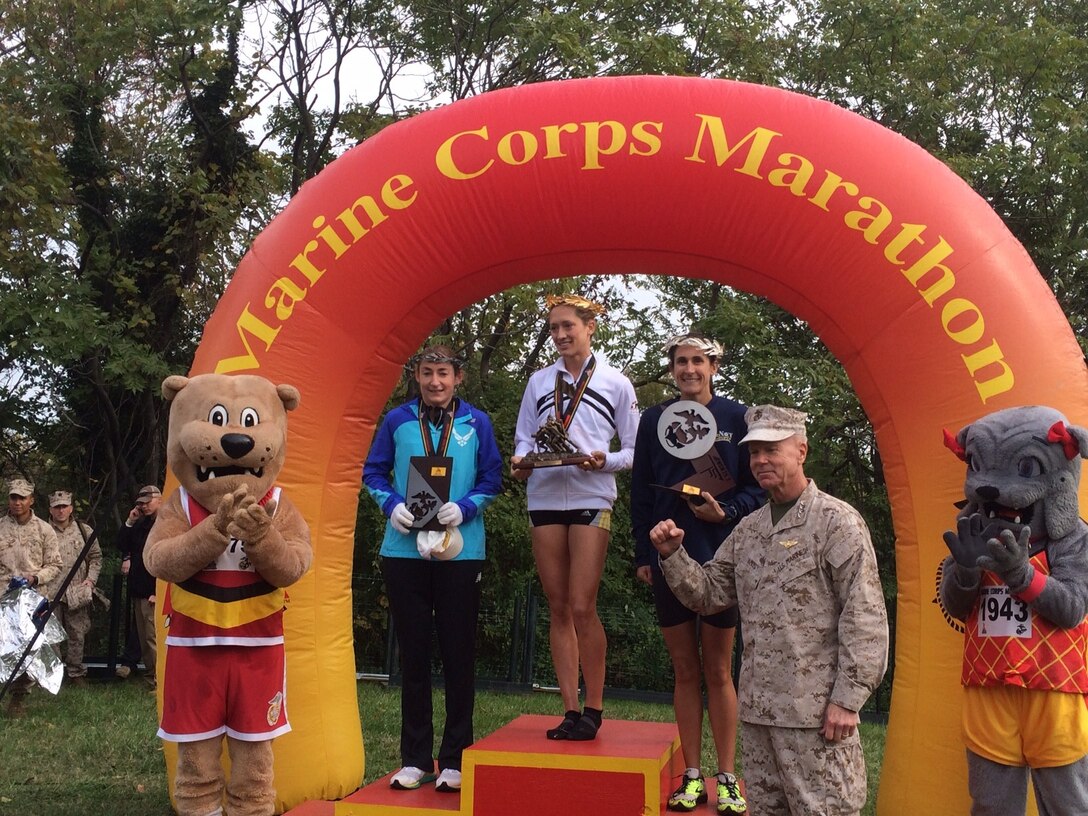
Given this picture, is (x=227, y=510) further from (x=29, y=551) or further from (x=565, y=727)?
(x=29, y=551)

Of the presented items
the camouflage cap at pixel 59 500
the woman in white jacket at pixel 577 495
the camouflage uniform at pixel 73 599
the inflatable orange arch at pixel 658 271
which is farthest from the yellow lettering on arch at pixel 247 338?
the camouflage cap at pixel 59 500

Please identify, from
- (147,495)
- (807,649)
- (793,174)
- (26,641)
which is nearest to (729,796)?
(807,649)

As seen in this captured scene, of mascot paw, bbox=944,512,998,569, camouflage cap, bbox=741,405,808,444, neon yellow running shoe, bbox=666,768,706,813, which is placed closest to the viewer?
mascot paw, bbox=944,512,998,569

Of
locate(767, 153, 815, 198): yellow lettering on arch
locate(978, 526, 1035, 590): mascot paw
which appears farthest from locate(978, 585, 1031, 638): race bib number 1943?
locate(767, 153, 815, 198): yellow lettering on arch

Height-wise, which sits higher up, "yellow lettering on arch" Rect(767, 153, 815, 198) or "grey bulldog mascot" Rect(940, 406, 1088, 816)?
"yellow lettering on arch" Rect(767, 153, 815, 198)

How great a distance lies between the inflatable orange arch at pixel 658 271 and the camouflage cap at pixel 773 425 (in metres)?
1.14

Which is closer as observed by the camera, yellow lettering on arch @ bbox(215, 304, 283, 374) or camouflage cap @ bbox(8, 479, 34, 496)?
yellow lettering on arch @ bbox(215, 304, 283, 374)

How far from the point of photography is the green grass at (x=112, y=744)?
505 centimetres

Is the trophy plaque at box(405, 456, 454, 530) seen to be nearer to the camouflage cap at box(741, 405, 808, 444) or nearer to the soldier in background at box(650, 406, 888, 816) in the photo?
the soldier in background at box(650, 406, 888, 816)

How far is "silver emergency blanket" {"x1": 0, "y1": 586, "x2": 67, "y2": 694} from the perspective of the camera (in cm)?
689

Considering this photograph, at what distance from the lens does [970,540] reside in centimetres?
355

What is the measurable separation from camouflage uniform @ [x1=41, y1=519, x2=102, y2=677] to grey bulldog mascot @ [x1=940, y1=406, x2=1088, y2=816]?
7.02 metres

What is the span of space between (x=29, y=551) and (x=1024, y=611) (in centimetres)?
697

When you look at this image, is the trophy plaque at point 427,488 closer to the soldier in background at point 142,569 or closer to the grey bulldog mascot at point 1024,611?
the grey bulldog mascot at point 1024,611
